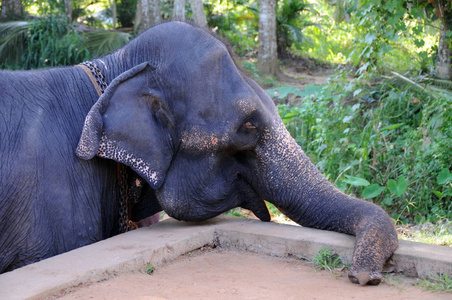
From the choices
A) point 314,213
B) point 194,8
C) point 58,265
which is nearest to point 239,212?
point 314,213

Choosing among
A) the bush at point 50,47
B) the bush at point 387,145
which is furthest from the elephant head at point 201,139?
the bush at point 50,47

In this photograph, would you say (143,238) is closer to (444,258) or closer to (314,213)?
(314,213)

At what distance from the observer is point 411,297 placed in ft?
9.63

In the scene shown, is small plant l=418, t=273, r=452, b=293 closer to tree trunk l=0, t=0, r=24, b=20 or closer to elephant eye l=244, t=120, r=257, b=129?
elephant eye l=244, t=120, r=257, b=129

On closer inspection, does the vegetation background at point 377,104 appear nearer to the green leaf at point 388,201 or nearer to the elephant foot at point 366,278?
the green leaf at point 388,201

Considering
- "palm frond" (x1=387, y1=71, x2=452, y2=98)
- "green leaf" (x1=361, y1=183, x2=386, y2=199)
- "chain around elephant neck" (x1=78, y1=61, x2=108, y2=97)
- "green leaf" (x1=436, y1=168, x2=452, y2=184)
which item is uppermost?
"chain around elephant neck" (x1=78, y1=61, x2=108, y2=97)

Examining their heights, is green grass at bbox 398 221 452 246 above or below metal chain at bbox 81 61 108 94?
below

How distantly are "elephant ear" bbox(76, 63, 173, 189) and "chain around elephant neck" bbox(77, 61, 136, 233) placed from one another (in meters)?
0.22

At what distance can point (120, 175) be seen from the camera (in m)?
3.84

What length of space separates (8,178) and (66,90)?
683 mm

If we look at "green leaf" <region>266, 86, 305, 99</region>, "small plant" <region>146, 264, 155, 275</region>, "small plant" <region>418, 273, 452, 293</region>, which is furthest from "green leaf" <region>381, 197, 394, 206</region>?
"green leaf" <region>266, 86, 305, 99</region>

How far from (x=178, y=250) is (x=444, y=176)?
294 centimetres

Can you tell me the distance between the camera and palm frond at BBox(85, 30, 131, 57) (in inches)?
453

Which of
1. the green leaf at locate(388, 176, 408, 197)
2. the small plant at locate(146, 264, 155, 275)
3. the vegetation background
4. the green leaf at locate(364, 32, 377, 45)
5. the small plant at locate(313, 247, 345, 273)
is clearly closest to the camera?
the small plant at locate(146, 264, 155, 275)
